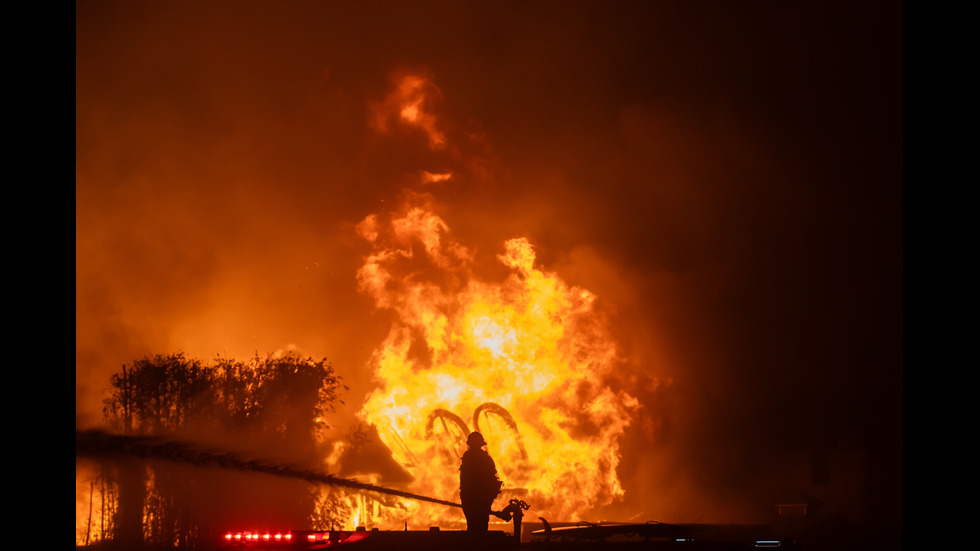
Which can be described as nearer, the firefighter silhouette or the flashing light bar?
the flashing light bar

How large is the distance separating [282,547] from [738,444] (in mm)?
36631

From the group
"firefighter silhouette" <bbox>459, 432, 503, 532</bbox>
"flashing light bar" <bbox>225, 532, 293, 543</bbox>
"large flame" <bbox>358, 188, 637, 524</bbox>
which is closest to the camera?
"flashing light bar" <bbox>225, 532, 293, 543</bbox>

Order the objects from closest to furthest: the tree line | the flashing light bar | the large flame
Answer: the flashing light bar < the tree line < the large flame

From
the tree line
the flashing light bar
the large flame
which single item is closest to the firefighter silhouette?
the flashing light bar

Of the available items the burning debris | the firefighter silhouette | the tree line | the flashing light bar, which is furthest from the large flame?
the flashing light bar

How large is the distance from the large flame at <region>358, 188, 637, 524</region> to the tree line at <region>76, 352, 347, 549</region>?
4.17 m

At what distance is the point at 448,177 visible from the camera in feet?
153

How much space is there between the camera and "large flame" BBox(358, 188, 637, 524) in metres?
43.8

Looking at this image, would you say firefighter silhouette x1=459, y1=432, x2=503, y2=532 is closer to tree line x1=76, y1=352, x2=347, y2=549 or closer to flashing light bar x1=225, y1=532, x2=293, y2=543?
flashing light bar x1=225, y1=532, x2=293, y2=543

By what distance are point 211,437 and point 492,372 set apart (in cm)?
1459

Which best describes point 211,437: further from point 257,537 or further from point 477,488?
point 257,537

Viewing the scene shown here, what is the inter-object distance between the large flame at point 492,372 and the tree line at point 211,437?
164 inches

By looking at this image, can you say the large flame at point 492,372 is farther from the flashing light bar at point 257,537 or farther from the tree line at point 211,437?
the flashing light bar at point 257,537
